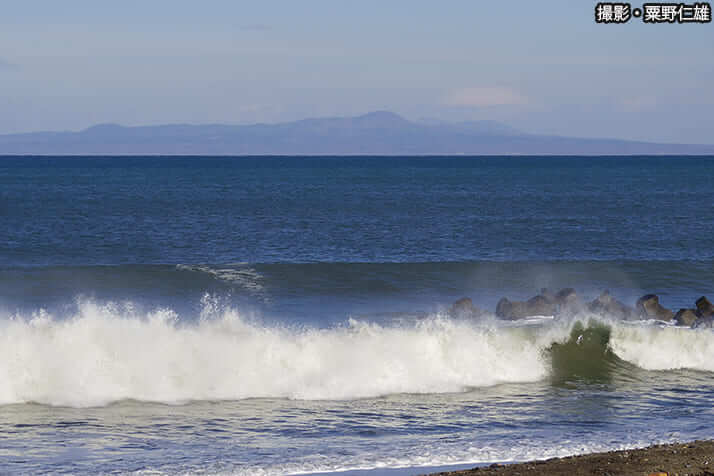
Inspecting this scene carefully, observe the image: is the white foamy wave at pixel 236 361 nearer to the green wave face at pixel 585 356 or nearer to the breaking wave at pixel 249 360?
the breaking wave at pixel 249 360

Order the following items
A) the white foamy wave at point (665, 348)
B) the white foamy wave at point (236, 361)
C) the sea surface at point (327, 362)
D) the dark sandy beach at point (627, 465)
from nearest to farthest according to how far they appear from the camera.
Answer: the dark sandy beach at point (627, 465) < the sea surface at point (327, 362) < the white foamy wave at point (236, 361) < the white foamy wave at point (665, 348)

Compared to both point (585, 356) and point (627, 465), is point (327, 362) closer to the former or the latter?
point (585, 356)

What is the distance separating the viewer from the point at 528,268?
3538 centimetres

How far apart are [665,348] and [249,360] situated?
332 inches

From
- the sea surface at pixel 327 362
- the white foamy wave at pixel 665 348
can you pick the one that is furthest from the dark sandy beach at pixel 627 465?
the white foamy wave at pixel 665 348

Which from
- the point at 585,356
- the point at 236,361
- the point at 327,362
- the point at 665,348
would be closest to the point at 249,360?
the point at 236,361

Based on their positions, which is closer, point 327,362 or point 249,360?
point 249,360

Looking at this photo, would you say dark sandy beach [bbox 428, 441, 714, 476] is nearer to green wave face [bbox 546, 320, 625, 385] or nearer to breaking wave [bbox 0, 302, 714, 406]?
breaking wave [bbox 0, 302, 714, 406]

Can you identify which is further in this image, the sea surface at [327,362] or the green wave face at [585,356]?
the green wave face at [585,356]

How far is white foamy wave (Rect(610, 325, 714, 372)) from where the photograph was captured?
19.4m

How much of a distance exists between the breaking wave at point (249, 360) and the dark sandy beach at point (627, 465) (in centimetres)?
533

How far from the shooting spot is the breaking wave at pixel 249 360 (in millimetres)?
15953

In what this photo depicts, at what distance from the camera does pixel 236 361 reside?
56.1 ft

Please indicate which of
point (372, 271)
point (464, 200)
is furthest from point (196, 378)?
point (464, 200)
